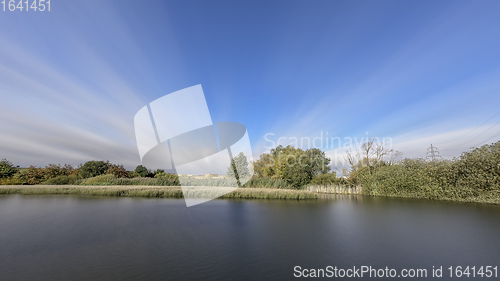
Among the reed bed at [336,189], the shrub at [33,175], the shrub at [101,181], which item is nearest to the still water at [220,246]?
the reed bed at [336,189]

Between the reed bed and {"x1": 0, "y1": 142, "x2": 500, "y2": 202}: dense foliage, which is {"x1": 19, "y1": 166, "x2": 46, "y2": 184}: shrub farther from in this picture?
the reed bed

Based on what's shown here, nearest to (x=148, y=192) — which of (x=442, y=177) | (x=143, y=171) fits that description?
(x=442, y=177)

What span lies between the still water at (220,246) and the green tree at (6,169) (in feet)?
120

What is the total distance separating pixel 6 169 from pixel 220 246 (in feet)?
163

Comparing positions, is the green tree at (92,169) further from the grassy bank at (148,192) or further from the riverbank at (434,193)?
the riverbank at (434,193)

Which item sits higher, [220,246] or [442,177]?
[442,177]

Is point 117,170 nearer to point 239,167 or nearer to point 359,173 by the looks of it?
point 239,167

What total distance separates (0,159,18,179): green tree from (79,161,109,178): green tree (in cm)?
940

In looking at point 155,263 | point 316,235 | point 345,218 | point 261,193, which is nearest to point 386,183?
point 261,193

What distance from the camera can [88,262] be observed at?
580cm

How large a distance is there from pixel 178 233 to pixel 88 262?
3.48 m

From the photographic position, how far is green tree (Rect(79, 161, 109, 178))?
4003cm

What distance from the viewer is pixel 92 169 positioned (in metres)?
41.0

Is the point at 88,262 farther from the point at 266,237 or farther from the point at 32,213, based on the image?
the point at 32,213
